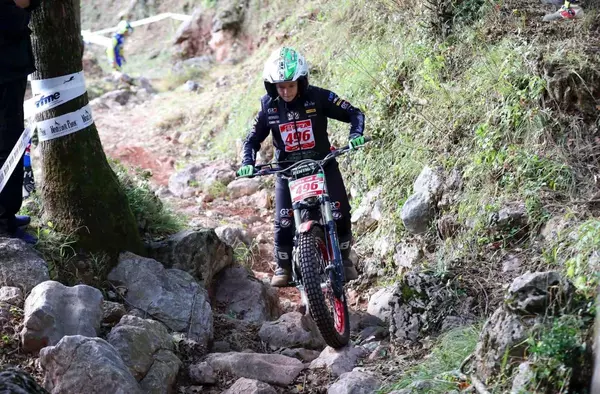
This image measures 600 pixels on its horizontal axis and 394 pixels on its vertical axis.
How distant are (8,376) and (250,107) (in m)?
8.19

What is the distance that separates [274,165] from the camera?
5.73 meters

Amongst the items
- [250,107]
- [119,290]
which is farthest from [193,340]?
[250,107]

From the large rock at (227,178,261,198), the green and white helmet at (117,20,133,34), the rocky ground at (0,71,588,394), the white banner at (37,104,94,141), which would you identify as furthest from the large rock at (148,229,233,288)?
the green and white helmet at (117,20,133,34)

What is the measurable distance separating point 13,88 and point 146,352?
7.01 ft

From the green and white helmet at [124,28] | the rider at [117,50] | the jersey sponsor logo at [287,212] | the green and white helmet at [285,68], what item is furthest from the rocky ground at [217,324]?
the green and white helmet at [124,28]

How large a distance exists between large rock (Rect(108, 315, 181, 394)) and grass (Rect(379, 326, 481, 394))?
1.30m

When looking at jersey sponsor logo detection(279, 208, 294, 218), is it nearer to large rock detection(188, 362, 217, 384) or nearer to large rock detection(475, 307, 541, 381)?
large rock detection(188, 362, 217, 384)

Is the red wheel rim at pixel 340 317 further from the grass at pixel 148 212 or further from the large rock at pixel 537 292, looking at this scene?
the grass at pixel 148 212

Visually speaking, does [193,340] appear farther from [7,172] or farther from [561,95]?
[561,95]

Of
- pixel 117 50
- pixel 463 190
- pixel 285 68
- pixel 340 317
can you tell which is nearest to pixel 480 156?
pixel 463 190

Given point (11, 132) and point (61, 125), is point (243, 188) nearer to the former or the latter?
point (61, 125)

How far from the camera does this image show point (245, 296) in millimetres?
6348

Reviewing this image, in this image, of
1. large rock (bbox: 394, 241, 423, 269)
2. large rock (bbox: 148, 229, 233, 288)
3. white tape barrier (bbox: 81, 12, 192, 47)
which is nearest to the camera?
large rock (bbox: 148, 229, 233, 288)

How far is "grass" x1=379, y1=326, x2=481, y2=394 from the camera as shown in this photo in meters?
4.06
